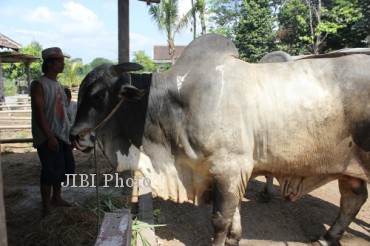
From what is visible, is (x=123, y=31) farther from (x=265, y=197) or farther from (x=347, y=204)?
(x=347, y=204)

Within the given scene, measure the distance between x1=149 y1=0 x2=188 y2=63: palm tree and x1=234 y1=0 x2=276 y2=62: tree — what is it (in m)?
4.99

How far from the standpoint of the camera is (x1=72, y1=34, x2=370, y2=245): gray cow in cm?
260

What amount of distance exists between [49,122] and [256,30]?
1680 cm

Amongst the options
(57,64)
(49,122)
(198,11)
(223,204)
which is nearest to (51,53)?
(57,64)

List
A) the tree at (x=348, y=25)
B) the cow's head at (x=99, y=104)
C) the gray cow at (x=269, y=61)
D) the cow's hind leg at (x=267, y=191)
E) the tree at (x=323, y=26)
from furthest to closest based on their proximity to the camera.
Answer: the tree at (x=323, y=26) → the tree at (x=348, y=25) → the cow's hind leg at (x=267, y=191) → the gray cow at (x=269, y=61) → the cow's head at (x=99, y=104)

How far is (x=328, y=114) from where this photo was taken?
260cm

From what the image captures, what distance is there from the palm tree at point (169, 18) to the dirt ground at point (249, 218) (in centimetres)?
1830

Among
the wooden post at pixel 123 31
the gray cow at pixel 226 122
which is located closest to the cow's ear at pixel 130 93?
the gray cow at pixel 226 122

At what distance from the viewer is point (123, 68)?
2.67 meters

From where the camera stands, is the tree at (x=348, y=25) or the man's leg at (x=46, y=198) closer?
the man's leg at (x=46, y=198)

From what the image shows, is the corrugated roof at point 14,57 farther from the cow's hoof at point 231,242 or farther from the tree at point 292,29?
the tree at point 292,29

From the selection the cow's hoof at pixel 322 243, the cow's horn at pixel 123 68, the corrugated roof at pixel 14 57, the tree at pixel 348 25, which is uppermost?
the tree at pixel 348 25

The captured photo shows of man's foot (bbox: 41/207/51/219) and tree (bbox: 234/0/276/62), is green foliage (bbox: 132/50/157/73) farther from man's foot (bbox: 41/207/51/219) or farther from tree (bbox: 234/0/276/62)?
man's foot (bbox: 41/207/51/219)

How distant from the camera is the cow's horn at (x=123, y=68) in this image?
2.61 metres
